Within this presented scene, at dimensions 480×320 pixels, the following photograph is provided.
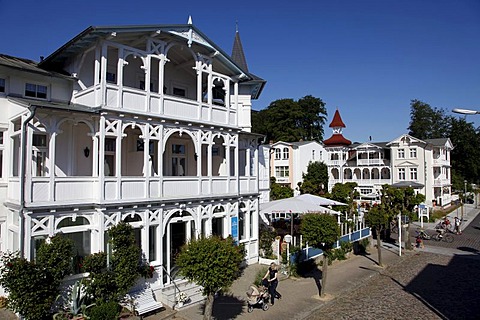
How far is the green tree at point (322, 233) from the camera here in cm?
1505

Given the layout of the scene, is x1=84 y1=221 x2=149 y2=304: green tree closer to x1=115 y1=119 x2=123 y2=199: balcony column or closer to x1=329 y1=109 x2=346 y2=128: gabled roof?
x1=115 y1=119 x2=123 y2=199: balcony column

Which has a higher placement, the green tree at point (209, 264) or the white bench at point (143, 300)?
the green tree at point (209, 264)

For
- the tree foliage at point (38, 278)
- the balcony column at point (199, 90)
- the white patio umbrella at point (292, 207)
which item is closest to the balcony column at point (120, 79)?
the balcony column at point (199, 90)

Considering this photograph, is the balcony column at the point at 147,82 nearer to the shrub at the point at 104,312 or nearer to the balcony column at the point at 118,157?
the balcony column at the point at 118,157

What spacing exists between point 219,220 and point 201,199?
10.6ft

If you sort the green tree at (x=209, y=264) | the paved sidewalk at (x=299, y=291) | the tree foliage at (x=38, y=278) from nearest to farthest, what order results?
the green tree at (x=209, y=264) < the tree foliage at (x=38, y=278) < the paved sidewalk at (x=299, y=291)

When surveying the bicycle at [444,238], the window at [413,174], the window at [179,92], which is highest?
the window at [179,92]

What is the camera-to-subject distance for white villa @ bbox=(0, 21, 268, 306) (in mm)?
12312

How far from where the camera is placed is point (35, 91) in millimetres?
14547

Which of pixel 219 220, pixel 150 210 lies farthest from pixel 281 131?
pixel 150 210

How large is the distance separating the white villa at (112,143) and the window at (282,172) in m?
34.7

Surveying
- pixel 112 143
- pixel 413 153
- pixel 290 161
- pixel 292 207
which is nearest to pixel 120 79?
pixel 112 143

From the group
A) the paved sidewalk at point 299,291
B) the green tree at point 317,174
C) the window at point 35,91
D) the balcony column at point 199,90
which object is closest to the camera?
the paved sidewalk at point 299,291

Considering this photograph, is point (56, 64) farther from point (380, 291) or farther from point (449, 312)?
point (449, 312)
